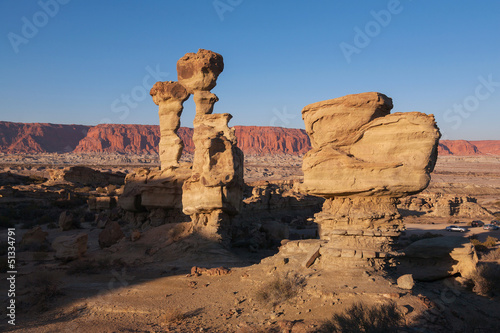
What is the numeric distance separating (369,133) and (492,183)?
61530 mm

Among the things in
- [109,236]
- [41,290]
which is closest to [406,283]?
[41,290]

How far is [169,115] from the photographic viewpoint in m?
17.7

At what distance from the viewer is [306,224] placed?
25156 mm

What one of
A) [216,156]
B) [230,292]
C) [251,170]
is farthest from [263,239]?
[251,170]

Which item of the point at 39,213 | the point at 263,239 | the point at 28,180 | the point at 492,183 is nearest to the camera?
the point at 263,239

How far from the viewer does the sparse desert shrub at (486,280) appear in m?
8.37

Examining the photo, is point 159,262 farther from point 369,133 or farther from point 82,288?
point 369,133

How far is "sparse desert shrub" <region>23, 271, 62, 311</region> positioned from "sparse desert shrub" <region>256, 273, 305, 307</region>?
4.44m

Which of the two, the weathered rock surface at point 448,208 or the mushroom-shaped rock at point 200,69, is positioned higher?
the mushroom-shaped rock at point 200,69

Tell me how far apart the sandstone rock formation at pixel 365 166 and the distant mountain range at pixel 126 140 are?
395ft

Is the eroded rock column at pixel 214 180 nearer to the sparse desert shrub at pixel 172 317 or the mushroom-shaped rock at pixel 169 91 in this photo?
the mushroom-shaped rock at pixel 169 91

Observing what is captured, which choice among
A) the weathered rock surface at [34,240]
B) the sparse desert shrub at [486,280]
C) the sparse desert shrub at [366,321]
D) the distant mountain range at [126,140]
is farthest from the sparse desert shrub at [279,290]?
the distant mountain range at [126,140]

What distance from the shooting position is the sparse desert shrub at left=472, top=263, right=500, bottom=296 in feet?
27.5

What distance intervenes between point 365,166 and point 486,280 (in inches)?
151
